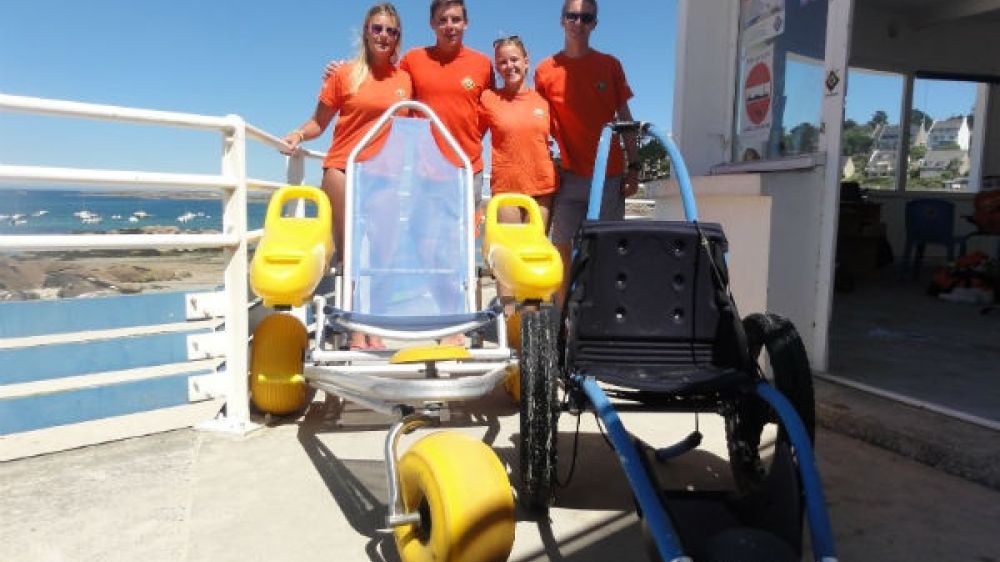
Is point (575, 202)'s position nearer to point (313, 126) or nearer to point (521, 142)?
point (521, 142)

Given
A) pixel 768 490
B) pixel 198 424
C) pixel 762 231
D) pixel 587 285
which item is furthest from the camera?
pixel 762 231

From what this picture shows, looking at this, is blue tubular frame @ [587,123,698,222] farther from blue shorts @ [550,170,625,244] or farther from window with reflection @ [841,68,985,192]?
window with reflection @ [841,68,985,192]

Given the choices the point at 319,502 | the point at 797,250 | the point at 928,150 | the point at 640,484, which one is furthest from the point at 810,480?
the point at 928,150

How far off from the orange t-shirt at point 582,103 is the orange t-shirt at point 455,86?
41 centimetres

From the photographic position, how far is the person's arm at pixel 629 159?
3982mm

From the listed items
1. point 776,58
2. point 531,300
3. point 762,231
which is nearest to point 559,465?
point 531,300

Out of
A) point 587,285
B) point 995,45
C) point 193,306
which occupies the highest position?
point 995,45

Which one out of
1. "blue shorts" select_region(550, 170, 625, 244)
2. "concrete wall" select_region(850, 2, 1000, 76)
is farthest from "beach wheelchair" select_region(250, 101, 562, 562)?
"concrete wall" select_region(850, 2, 1000, 76)

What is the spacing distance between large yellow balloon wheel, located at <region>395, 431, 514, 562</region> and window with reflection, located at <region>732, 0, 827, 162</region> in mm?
3051

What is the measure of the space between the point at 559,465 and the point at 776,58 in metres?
3.23

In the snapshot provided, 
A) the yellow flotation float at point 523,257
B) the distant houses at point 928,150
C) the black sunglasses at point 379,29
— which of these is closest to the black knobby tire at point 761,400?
the yellow flotation float at point 523,257

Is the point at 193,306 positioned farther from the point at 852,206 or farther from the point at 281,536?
the point at 852,206

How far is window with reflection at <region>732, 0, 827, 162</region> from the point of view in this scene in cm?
414

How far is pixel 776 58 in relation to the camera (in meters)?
4.65
